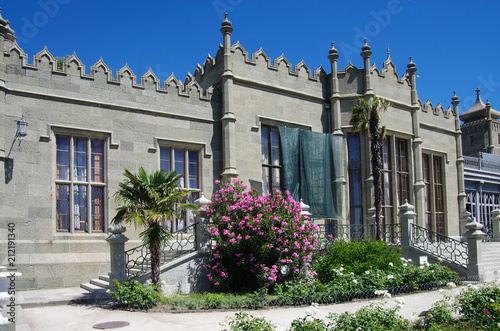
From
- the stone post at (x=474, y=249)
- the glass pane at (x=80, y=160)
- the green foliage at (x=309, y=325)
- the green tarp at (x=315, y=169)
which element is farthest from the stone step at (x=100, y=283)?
the stone post at (x=474, y=249)

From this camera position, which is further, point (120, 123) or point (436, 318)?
point (120, 123)

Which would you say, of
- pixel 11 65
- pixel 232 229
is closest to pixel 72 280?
pixel 232 229

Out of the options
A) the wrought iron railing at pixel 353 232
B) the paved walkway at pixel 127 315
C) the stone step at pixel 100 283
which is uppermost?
the wrought iron railing at pixel 353 232

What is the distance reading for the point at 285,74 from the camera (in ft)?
68.6

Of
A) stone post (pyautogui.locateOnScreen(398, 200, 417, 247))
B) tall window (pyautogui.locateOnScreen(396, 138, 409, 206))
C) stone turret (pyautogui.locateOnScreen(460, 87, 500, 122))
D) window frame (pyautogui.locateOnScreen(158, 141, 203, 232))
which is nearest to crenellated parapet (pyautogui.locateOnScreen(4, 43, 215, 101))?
window frame (pyautogui.locateOnScreen(158, 141, 203, 232))

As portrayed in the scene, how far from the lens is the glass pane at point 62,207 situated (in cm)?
1539

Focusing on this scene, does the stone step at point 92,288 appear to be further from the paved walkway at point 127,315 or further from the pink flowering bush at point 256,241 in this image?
the pink flowering bush at point 256,241

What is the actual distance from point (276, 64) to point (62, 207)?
1043cm

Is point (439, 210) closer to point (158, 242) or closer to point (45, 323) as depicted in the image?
point (158, 242)

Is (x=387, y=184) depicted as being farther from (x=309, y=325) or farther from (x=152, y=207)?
(x=309, y=325)

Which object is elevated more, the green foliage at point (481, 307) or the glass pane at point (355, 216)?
the glass pane at point (355, 216)

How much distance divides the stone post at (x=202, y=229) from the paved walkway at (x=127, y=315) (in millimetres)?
3466

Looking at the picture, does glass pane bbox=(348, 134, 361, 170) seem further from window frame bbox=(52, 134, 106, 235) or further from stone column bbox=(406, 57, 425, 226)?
window frame bbox=(52, 134, 106, 235)

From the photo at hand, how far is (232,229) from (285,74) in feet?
29.7
